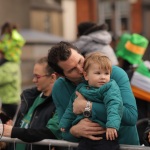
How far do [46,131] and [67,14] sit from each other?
78.7 feet

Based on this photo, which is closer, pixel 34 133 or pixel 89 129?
pixel 89 129

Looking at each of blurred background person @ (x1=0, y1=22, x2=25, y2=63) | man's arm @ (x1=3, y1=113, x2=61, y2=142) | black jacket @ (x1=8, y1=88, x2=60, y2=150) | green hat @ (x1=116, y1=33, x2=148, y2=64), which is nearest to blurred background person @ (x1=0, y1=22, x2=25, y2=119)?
blurred background person @ (x1=0, y1=22, x2=25, y2=63)

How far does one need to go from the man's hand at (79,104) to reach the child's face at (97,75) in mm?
127

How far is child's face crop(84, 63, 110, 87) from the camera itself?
3832mm

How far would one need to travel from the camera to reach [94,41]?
21.0 ft

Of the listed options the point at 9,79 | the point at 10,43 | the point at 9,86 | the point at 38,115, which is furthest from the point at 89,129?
the point at 10,43

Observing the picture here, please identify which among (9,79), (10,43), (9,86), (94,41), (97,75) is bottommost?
(9,86)

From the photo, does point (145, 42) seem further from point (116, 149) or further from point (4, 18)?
point (4, 18)

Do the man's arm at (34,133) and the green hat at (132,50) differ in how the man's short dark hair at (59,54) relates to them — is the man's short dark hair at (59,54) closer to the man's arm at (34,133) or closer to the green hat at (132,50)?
the man's arm at (34,133)

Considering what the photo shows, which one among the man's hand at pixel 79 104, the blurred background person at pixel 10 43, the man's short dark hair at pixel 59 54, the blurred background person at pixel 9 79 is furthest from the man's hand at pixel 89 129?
the blurred background person at pixel 10 43

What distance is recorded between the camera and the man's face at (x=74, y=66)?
13.1 ft

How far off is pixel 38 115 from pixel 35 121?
0.17 feet

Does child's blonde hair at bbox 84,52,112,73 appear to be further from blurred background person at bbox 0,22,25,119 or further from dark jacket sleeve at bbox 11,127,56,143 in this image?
blurred background person at bbox 0,22,25,119

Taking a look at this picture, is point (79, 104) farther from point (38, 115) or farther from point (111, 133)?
point (38, 115)
